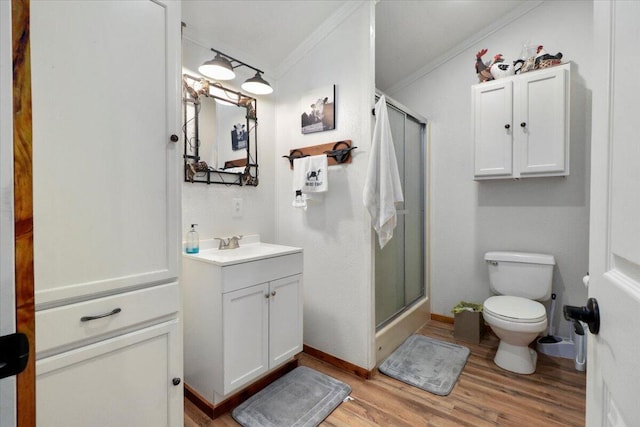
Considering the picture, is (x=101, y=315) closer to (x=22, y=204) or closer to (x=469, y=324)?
(x=22, y=204)

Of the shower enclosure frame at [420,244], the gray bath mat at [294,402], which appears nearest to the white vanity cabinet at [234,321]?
the gray bath mat at [294,402]

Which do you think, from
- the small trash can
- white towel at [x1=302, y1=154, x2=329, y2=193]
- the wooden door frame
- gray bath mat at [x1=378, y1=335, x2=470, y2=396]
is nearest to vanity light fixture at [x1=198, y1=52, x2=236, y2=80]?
white towel at [x1=302, y1=154, x2=329, y2=193]

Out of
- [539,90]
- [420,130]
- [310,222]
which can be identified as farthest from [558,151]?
[310,222]

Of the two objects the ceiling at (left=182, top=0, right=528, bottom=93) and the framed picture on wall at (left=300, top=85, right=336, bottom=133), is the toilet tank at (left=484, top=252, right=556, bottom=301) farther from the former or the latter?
the ceiling at (left=182, top=0, right=528, bottom=93)

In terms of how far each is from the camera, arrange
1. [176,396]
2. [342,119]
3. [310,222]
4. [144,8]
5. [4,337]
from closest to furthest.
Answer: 1. [4,337]
2. [144,8]
3. [176,396]
4. [342,119]
5. [310,222]

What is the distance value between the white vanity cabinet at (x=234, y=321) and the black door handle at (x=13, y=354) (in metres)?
1.08

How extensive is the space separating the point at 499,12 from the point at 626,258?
9.38 feet

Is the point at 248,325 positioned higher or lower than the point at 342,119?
lower

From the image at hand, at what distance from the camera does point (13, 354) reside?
45 centimetres

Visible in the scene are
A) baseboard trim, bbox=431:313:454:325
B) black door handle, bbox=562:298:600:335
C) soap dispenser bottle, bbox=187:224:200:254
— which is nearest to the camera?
black door handle, bbox=562:298:600:335

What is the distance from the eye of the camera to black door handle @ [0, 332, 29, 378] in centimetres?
44

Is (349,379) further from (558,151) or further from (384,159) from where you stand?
(558,151)

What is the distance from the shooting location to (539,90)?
7.08ft

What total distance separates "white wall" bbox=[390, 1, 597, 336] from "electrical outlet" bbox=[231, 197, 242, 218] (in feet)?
6.34
